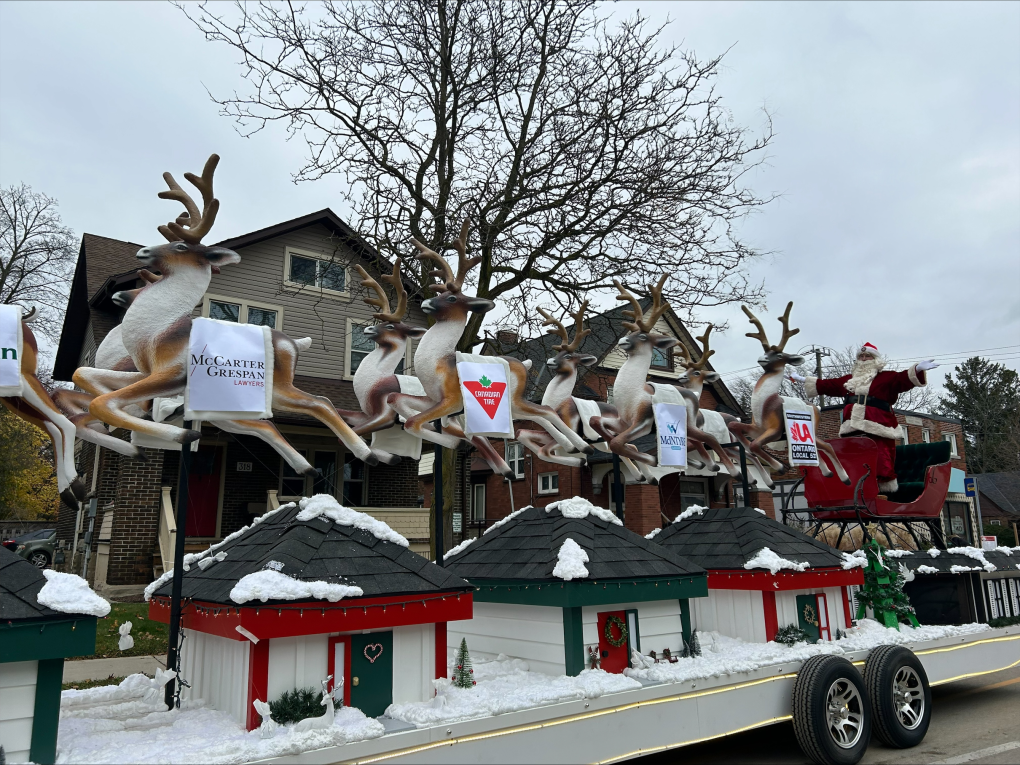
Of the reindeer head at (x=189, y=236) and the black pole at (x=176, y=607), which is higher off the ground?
the reindeer head at (x=189, y=236)

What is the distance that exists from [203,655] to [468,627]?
2446 mm

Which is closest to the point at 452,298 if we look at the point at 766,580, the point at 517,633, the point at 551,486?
the point at 517,633

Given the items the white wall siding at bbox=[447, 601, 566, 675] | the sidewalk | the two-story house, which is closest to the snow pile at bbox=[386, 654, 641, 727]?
the white wall siding at bbox=[447, 601, 566, 675]

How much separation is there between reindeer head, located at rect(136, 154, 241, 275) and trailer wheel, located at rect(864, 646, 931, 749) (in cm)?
635

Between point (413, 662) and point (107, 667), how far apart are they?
5736 millimetres

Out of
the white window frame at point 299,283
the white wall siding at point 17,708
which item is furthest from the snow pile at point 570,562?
the white window frame at point 299,283

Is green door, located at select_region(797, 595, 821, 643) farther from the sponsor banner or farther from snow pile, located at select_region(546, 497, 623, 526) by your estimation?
the sponsor banner

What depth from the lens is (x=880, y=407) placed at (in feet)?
30.4

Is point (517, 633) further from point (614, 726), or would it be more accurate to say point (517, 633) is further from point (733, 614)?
point (733, 614)

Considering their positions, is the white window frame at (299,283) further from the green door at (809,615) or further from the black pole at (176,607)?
the green door at (809,615)

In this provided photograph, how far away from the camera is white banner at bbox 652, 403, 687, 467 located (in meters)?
7.87

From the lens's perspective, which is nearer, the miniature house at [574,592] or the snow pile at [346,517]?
the snow pile at [346,517]

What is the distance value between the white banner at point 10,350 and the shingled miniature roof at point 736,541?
6033 millimetres

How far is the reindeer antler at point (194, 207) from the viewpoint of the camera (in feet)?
16.7
